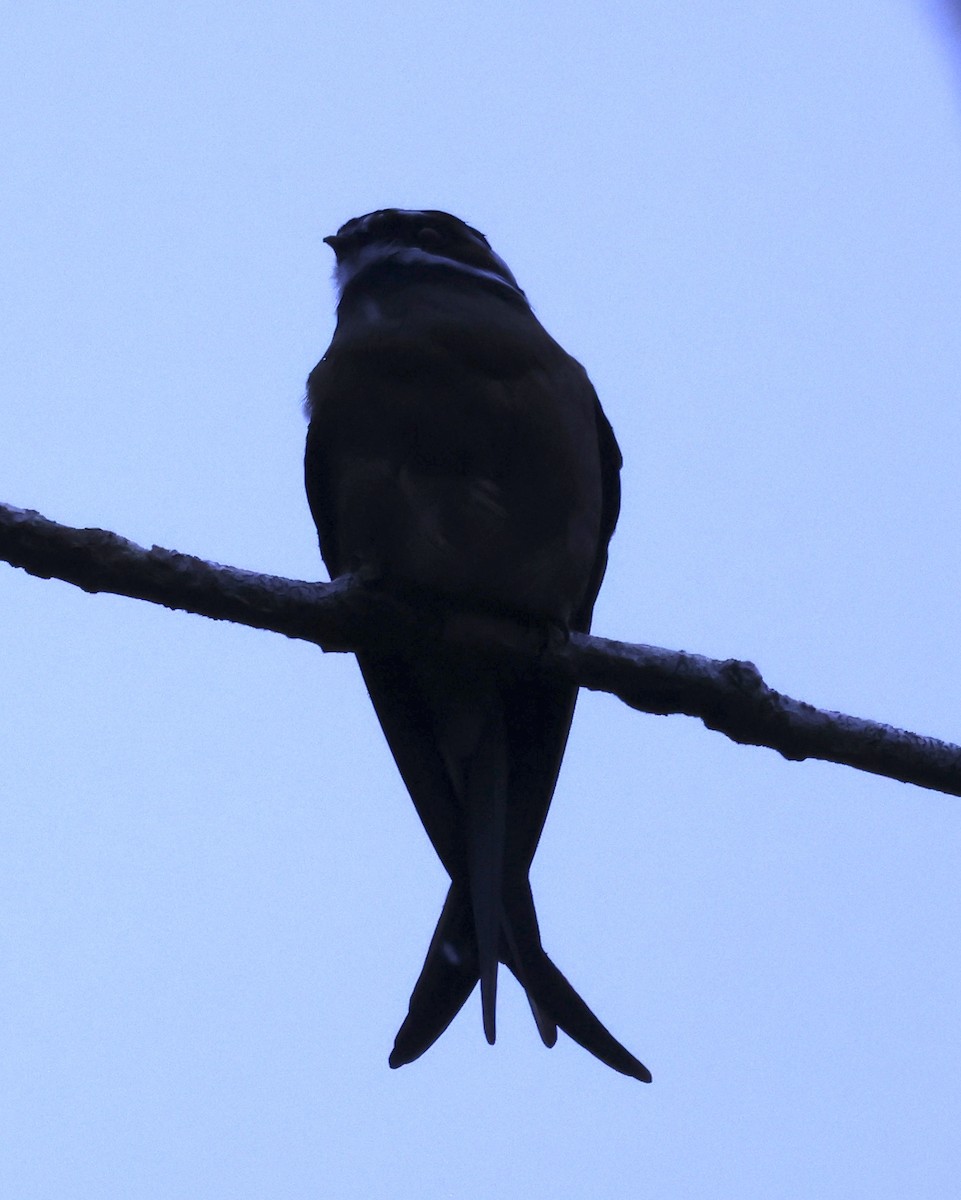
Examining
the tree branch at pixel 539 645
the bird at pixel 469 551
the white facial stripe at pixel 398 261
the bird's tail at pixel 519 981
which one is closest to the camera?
the tree branch at pixel 539 645

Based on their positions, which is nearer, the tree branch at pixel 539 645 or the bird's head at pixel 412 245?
the tree branch at pixel 539 645

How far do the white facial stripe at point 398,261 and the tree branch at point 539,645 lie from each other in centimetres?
153

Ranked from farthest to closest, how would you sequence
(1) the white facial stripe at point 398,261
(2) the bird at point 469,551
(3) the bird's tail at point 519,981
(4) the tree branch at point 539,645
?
1. (1) the white facial stripe at point 398,261
2. (2) the bird at point 469,551
3. (3) the bird's tail at point 519,981
4. (4) the tree branch at point 539,645

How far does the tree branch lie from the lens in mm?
2752

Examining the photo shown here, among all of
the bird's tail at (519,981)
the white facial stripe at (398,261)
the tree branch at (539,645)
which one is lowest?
the bird's tail at (519,981)

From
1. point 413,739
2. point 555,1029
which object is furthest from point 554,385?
point 555,1029

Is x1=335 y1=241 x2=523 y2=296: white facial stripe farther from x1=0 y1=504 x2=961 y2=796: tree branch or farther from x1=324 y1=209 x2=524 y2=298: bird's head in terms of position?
x1=0 y1=504 x2=961 y2=796: tree branch

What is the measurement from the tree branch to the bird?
0.14 m

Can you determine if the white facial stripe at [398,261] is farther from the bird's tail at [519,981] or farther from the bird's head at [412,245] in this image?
the bird's tail at [519,981]

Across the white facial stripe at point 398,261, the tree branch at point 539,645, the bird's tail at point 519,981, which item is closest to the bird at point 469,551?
the bird's tail at point 519,981

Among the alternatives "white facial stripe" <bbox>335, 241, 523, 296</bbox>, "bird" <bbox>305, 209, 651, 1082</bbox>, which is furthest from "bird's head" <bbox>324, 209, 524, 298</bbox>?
"bird" <bbox>305, 209, 651, 1082</bbox>

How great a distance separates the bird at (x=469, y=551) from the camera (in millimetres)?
3344

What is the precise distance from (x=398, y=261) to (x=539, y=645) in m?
1.66

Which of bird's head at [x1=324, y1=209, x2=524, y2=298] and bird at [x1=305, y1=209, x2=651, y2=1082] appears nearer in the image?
bird at [x1=305, y1=209, x2=651, y2=1082]
